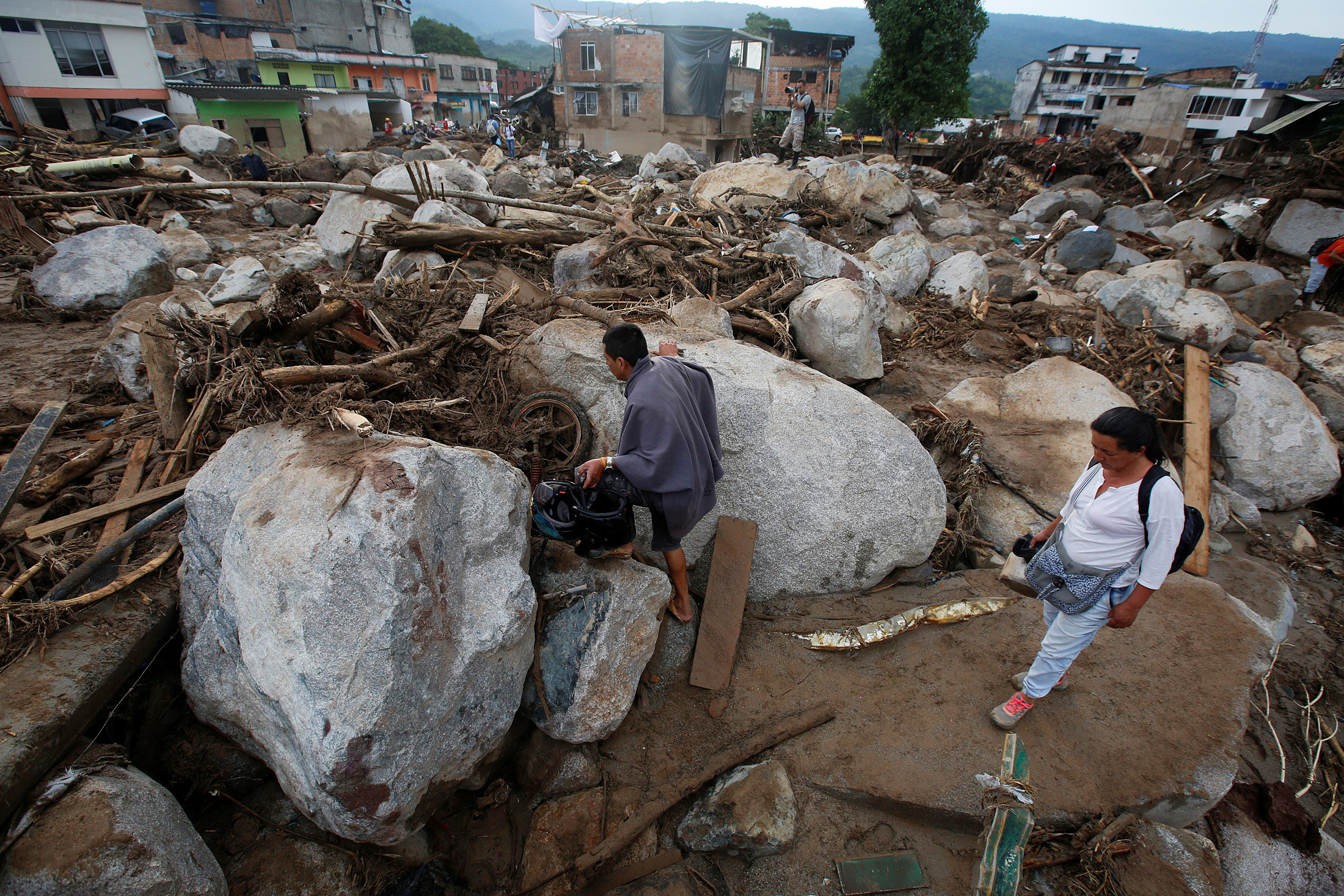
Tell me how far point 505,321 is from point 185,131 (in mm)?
17995

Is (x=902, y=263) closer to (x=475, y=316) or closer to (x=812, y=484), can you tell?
(x=812, y=484)

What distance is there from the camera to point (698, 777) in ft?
10.2

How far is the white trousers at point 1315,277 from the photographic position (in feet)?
28.3

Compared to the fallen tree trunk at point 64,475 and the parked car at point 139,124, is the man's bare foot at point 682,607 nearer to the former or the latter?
the fallen tree trunk at point 64,475

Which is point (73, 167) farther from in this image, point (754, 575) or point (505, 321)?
point (754, 575)

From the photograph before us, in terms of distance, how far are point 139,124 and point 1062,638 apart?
94.6 feet

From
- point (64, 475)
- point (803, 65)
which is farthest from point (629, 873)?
point (803, 65)

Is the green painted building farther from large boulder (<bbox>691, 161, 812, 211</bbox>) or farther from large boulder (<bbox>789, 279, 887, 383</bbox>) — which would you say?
large boulder (<bbox>789, 279, 887, 383</bbox>)

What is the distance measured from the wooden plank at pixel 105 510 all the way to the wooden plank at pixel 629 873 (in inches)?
126

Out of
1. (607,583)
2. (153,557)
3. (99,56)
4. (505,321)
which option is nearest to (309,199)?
(505,321)

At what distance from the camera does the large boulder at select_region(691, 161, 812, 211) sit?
32.6 feet

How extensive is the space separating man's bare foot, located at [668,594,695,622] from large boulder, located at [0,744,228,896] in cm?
252

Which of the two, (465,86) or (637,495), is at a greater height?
(465,86)

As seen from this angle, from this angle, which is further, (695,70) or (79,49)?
(695,70)
